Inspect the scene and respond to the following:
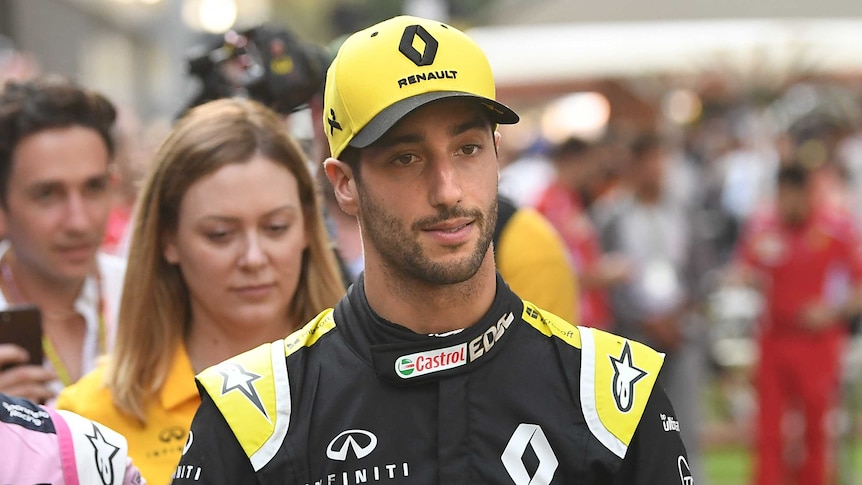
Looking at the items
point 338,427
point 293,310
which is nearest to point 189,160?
point 293,310

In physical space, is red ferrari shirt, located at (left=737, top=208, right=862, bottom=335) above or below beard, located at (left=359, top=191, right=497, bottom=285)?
above

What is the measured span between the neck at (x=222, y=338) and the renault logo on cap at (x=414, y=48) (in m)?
1.26

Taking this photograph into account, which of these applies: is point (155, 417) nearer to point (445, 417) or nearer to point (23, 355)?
point (23, 355)

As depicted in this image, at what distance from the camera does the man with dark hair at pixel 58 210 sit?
14.2 feet

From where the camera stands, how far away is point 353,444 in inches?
101

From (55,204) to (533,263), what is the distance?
5.02 ft

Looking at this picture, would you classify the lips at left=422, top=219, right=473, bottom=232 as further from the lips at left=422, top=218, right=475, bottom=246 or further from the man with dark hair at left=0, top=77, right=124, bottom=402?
the man with dark hair at left=0, top=77, right=124, bottom=402

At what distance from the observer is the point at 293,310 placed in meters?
3.73

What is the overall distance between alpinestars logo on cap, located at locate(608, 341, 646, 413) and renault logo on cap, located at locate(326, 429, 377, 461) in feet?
1.53

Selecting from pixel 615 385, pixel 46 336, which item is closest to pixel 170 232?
pixel 46 336

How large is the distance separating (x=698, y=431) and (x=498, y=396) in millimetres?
7044

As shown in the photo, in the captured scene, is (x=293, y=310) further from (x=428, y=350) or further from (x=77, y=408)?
(x=428, y=350)

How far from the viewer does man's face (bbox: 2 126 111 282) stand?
4.31 metres

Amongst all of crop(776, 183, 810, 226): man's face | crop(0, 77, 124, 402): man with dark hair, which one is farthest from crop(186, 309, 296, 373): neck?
crop(776, 183, 810, 226): man's face
